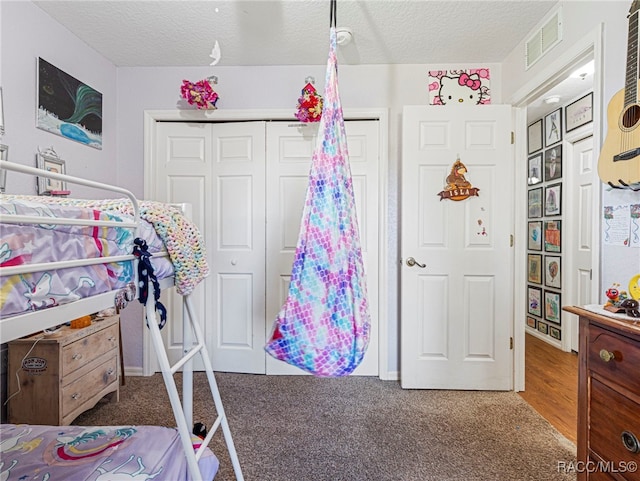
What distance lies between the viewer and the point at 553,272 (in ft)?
10.1

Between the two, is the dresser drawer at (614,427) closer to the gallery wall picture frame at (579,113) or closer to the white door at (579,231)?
the white door at (579,231)

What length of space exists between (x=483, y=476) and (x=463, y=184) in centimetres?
167

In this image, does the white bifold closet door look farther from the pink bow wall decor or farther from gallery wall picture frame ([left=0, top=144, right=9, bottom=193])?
the pink bow wall decor

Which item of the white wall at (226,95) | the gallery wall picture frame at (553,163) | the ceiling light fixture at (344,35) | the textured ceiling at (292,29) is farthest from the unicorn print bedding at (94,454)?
the gallery wall picture frame at (553,163)

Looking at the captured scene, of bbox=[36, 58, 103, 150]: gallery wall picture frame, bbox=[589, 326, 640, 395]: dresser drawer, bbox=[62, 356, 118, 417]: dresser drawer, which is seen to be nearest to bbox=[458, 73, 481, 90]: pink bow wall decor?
bbox=[589, 326, 640, 395]: dresser drawer

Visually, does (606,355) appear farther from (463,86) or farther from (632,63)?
(463,86)

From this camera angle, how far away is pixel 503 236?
2178 mm

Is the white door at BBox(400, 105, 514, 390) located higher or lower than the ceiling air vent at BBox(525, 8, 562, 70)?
lower

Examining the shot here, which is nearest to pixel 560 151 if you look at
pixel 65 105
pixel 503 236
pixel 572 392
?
pixel 503 236

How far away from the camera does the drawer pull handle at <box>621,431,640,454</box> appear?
0.89 metres

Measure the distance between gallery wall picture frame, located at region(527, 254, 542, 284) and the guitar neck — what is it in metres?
2.56

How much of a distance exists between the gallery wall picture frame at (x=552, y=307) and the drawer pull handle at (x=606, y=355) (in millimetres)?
2418

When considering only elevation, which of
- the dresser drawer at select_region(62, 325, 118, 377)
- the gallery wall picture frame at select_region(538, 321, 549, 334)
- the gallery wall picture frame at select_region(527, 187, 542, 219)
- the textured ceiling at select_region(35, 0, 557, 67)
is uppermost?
the textured ceiling at select_region(35, 0, 557, 67)

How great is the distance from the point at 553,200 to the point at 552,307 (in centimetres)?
106
